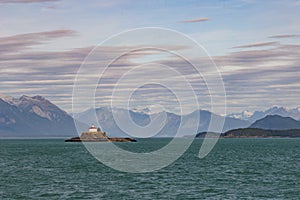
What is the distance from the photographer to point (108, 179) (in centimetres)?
9125

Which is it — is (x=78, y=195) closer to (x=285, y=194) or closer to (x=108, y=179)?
(x=108, y=179)

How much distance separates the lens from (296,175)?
321 feet

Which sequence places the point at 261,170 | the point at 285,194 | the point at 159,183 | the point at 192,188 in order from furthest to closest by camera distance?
the point at 261,170 < the point at 159,183 < the point at 192,188 < the point at 285,194

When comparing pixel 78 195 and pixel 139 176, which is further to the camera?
pixel 139 176

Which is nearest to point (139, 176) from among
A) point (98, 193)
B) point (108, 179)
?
point (108, 179)

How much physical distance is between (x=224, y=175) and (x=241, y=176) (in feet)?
11.5

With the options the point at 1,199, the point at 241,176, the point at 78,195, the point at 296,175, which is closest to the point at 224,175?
the point at 241,176

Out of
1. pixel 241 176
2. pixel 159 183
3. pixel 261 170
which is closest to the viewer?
pixel 159 183

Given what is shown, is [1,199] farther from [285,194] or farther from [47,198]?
[285,194]

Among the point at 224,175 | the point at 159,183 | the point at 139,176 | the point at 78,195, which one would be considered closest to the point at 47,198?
the point at 78,195

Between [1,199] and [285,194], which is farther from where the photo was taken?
[285,194]

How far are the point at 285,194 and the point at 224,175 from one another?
26058 millimetres

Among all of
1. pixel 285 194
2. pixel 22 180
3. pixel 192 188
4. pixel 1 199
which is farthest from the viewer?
pixel 22 180

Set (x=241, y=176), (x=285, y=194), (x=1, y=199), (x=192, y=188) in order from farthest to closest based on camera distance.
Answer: (x=241, y=176) → (x=192, y=188) → (x=285, y=194) → (x=1, y=199)
